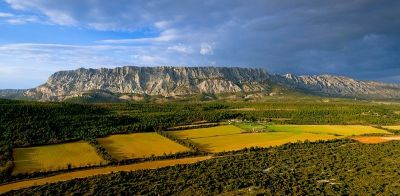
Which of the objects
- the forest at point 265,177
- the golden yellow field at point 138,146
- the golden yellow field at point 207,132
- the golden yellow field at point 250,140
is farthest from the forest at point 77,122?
the forest at point 265,177

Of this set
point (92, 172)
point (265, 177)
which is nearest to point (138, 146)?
point (92, 172)

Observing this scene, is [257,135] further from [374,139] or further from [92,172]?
[92,172]

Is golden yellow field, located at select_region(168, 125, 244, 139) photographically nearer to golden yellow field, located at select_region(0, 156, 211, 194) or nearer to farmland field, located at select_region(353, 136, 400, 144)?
golden yellow field, located at select_region(0, 156, 211, 194)

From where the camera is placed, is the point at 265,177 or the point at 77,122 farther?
the point at 77,122

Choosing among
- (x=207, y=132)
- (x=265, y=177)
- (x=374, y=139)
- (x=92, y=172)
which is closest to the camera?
(x=265, y=177)

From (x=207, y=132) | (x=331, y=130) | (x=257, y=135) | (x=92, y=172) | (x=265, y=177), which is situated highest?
(x=331, y=130)

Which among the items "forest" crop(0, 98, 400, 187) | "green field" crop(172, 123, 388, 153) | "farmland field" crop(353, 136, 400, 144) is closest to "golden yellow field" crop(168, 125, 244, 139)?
"green field" crop(172, 123, 388, 153)

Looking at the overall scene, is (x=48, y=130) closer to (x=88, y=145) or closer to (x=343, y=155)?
(x=88, y=145)
